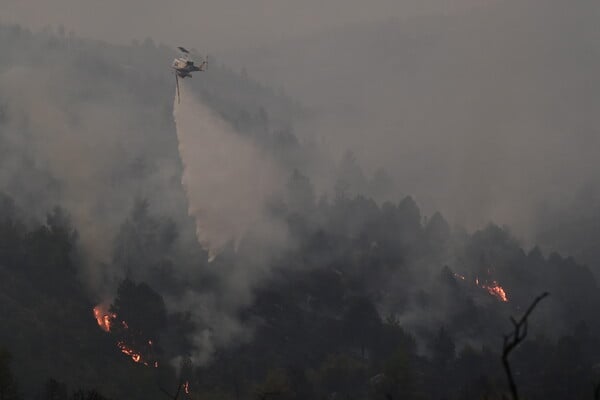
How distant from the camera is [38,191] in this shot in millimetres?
174750

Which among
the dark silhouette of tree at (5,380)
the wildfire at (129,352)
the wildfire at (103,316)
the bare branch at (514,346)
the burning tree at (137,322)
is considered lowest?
the wildfire at (103,316)

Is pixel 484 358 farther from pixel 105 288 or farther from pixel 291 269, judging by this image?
pixel 105 288

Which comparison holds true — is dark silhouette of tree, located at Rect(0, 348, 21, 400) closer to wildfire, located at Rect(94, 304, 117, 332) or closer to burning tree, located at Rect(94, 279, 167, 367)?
burning tree, located at Rect(94, 279, 167, 367)

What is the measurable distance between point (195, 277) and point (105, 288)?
24.7 metres

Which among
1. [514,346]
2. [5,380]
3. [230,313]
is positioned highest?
[514,346]

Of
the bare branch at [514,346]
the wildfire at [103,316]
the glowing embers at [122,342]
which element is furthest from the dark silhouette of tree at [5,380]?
the bare branch at [514,346]

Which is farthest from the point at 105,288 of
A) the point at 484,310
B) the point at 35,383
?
the point at 484,310

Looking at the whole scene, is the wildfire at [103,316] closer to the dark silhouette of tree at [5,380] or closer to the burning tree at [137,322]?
the burning tree at [137,322]

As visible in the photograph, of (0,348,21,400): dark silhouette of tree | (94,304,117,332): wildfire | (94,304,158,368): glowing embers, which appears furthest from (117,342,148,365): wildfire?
(0,348,21,400): dark silhouette of tree

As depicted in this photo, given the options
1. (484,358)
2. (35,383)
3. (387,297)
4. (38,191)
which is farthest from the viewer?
(387,297)

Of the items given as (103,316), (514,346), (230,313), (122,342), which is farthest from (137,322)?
(514,346)

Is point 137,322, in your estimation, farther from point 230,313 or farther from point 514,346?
point 514,346

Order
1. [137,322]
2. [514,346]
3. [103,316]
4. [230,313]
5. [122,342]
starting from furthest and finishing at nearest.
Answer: [230,313], [103,316], [137,322], [122,342], [514,346]

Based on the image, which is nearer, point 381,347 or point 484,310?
point 381,347
